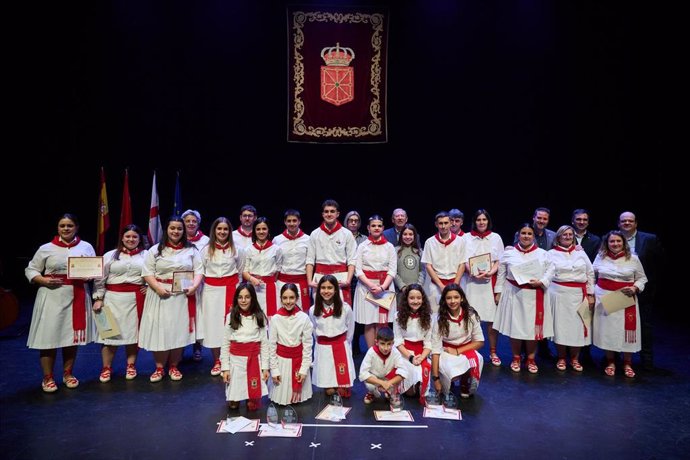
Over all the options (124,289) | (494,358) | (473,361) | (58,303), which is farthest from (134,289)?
(494,358)

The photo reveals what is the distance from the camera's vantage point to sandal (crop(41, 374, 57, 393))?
4.10 metres

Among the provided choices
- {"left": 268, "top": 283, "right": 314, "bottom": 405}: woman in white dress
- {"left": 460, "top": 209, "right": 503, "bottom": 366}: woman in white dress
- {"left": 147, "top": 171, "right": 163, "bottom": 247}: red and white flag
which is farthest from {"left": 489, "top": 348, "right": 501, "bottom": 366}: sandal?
{"left": 147, "top": 171, "right": 163, "bottom": 247}: red and white flag

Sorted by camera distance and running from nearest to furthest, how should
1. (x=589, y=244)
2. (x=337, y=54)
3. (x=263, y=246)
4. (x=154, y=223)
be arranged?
(x=263, y=246) → (x=589, y=244) → (x=154, y=223) → (x=337, y=54)

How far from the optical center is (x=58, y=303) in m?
4.06

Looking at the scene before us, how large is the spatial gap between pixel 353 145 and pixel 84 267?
449 centimetres

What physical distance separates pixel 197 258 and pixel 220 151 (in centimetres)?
341

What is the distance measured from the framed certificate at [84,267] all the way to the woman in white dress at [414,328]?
8.33ft

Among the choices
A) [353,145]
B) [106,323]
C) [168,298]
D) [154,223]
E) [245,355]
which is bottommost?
[245,355]

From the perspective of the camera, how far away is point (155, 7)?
7.22m

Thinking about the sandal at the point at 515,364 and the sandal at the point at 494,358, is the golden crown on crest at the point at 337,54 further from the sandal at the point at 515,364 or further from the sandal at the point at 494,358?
the sandal at the point at 515,364

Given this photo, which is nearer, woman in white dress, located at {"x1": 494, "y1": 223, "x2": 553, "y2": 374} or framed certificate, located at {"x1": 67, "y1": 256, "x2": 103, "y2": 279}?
framed certificate, located at {"x1": 67, "y1": 256, "x2": 103, "y2": 279}

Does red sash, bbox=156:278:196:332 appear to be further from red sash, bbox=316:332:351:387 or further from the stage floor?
red sash, bbox=316:332:351:387

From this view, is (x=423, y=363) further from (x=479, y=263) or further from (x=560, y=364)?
(x=560, y=364)

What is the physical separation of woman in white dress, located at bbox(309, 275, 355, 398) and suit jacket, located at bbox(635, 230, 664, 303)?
3.04m
